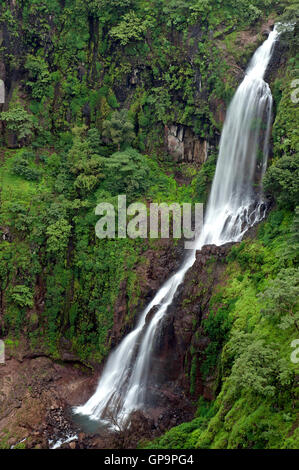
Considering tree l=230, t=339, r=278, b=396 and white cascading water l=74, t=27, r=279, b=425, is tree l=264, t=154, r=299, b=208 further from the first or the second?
tree l=230, t=339, r=278, b=396

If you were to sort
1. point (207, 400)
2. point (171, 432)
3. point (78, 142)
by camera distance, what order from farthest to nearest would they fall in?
point (78, 142)
point (207, 400)
point (171, 432)

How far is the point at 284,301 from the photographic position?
14.0 meters

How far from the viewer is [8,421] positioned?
66.1 feet

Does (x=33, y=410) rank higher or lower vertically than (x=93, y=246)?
lower

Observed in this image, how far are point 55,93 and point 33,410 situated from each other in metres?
18.8

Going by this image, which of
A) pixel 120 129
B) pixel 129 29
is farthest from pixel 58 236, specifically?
pixel 129 29

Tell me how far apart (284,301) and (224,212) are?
9.71 meters

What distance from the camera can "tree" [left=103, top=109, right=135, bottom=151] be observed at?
27.7 meters

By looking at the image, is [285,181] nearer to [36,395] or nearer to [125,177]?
[125,177]

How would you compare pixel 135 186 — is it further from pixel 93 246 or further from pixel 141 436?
pixel 141 436

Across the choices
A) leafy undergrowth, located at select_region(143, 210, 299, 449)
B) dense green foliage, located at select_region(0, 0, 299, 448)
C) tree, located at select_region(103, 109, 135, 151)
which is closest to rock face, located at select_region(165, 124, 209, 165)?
dense green foliage, located at select_region(0, 0, 299, 448)

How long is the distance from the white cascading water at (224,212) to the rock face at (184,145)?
9.36ft

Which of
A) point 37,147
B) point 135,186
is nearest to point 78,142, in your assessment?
point 37,147

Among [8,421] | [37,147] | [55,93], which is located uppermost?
[55,93]
